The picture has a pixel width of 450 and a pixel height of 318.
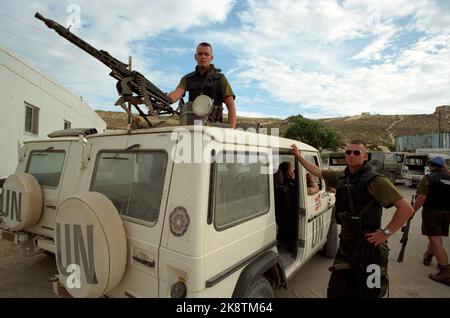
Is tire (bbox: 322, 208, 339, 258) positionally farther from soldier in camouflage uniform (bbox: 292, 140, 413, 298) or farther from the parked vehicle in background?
the parked vehicle in background

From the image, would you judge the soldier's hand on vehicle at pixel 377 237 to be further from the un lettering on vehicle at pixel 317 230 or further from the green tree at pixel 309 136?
the green tree at pixel 309 136

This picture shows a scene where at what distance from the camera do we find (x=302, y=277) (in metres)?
4.03

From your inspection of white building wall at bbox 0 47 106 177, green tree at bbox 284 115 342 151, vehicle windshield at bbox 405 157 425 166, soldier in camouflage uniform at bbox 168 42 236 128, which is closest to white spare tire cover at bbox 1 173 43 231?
soldier in camouflage uniform at bbox 168 42 236 128

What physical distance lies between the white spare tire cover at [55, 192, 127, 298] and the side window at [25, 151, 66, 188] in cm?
196

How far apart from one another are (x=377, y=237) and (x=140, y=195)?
82.0 inches

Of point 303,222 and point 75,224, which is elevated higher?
point 75,224

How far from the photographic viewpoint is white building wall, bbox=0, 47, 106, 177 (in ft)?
24.8

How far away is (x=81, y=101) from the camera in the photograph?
14.5 meters

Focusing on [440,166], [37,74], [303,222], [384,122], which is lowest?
[303,222]

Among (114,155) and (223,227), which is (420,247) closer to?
(223,227)

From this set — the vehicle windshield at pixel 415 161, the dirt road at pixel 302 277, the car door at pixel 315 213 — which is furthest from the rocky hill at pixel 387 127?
the car door at pixel 315 213

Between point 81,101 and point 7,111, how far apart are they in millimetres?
7184

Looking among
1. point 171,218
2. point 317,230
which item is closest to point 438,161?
point 317,230
